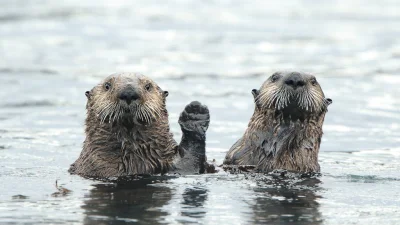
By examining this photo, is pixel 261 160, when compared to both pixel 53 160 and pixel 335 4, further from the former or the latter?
pixel 335 4

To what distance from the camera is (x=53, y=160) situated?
44.0 ft

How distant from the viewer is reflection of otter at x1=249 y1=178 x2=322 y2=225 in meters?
9.45

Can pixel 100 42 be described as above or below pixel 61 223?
above

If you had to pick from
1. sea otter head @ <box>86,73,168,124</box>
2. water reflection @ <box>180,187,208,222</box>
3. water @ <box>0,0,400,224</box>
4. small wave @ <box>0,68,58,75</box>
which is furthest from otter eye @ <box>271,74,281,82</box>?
small wave @ <box>0,68,58,75</box>

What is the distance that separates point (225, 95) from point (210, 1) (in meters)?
12.2

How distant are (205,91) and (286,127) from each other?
791 centimetres

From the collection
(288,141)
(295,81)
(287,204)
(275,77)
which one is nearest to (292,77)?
(295,81)

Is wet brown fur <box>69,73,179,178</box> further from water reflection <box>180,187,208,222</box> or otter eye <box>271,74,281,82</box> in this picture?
otter eye <box>271,74,281,82</box>

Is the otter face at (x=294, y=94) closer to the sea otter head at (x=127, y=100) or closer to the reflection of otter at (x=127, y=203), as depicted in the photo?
the sea otter head at (x=127, y=100)

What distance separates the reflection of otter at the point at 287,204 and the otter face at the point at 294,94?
822 millimetres

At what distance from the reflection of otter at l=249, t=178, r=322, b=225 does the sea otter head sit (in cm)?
144

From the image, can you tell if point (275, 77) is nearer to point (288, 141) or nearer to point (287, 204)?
point (288, 141)

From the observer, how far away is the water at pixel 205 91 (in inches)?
394

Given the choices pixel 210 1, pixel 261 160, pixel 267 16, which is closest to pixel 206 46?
pixel 267 16
